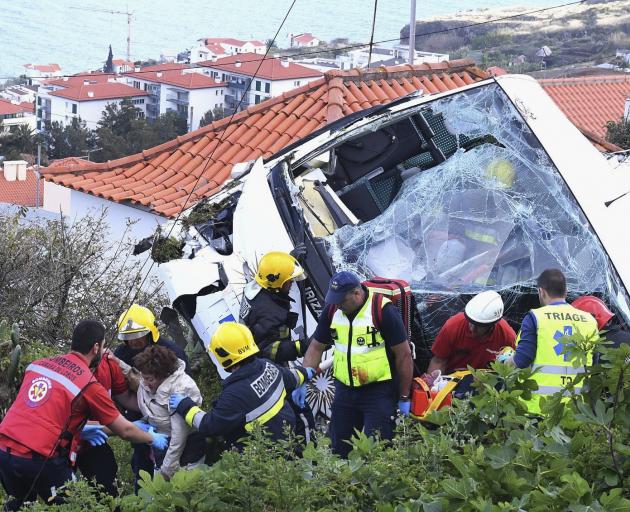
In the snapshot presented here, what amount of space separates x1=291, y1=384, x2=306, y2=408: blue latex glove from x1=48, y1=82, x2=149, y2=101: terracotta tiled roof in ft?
303

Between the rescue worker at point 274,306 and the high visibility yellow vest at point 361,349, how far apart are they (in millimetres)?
464

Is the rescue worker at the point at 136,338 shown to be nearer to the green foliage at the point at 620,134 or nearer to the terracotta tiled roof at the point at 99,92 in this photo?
the green foliage at the point at 620,134

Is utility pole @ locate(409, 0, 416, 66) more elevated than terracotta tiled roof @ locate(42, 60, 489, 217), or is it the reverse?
utility pole @ locate(409, 0, 416, 66)

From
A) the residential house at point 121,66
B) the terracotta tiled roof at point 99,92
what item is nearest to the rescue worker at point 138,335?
the terracotta tiled roof at point 99,92

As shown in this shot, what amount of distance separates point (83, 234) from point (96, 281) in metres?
0.68

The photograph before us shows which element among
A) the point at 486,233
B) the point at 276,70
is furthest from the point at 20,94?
the point at 486,233

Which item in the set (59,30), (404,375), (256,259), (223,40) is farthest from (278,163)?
(59,30)

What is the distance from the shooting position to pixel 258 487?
11.0 feet

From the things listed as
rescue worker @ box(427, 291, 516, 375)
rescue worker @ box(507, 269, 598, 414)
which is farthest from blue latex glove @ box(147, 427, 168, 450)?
rescue worker @ box(507, 269, 598, 414)

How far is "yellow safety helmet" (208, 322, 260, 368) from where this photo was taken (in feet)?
15.8

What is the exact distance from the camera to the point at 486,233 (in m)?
6.41

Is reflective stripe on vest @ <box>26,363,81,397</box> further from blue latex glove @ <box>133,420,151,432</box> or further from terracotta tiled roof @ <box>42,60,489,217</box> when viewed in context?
terracotta tiled roof @ <box>42,60,489,217</box>

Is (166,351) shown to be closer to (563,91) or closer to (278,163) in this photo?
(278,163)

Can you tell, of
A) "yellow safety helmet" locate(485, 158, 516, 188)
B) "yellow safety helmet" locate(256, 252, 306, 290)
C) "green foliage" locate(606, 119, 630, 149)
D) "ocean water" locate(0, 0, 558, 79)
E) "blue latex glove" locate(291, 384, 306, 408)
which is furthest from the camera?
"ocean water" locate(0, 0, 558, 79)
